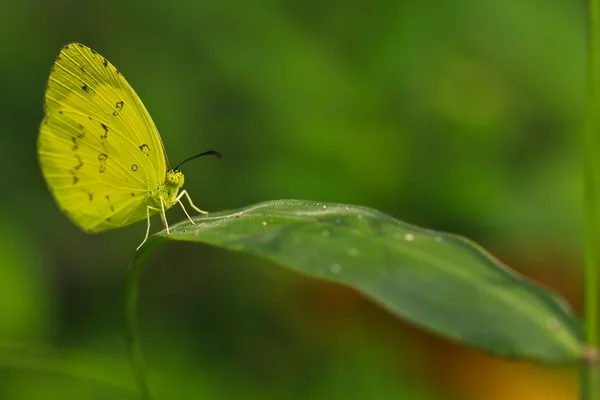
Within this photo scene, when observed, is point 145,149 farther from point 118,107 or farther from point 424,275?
point 424,275

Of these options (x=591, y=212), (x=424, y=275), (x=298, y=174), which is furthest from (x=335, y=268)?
(x=298, y=174)

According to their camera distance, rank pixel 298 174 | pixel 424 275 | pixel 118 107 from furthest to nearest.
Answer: pixel 298 174, pixel 118 107, pixel 424 275

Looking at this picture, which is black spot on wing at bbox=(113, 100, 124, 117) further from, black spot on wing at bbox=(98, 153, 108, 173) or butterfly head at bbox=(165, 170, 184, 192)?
butterfly head at bbox=(165, 170, 184, 192)

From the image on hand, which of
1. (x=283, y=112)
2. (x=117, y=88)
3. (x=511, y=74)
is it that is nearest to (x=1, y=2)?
(x=283, y=112)

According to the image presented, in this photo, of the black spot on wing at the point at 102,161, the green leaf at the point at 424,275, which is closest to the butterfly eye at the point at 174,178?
the black spot on wing at the point at 102,161

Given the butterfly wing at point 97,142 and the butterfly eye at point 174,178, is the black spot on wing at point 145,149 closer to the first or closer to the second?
the butterfly wing at point 97,142

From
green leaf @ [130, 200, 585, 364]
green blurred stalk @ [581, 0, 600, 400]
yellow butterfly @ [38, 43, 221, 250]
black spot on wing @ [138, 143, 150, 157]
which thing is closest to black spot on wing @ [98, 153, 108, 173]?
yellow butterfly @ [38, 43, 221, 250]

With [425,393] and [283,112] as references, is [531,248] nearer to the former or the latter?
[425,393]
